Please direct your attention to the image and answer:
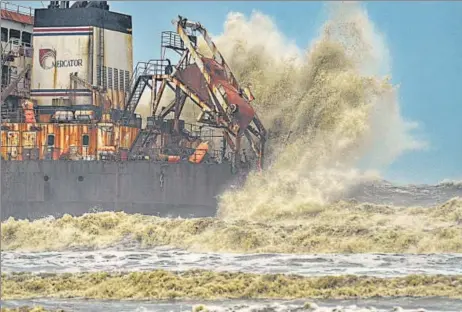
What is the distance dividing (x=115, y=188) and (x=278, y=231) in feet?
21.6

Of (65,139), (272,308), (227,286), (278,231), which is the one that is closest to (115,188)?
(65,139)

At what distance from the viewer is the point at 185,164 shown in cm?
2648

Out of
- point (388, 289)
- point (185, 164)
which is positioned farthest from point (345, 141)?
point (388, 289)

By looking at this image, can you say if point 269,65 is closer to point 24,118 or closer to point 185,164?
point 185,164

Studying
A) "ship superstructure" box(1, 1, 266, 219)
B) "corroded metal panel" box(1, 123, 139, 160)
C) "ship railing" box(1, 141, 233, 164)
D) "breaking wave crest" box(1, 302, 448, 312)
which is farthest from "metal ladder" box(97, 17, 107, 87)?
"breaking wave crest" box(1, 302, 448, 312)

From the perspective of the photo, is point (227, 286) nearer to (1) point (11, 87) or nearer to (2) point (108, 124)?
(2) point (108, 124)

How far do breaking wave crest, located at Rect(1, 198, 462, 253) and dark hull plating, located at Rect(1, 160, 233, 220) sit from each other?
87 centimetres

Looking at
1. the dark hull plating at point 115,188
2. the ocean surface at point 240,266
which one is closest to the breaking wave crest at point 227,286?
the ocean surface at point 240,266

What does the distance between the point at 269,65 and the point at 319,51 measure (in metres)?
2.55

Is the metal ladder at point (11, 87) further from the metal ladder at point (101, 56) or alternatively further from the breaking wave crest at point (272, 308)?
the breaking wave crest at point (272, 308)

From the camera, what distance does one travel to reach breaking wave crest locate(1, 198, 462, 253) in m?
20.8

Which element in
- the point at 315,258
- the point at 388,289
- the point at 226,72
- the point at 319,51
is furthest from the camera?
the point at 319,51

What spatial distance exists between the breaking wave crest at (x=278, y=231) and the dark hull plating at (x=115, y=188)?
0.87 metres

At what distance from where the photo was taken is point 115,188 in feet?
87.8
